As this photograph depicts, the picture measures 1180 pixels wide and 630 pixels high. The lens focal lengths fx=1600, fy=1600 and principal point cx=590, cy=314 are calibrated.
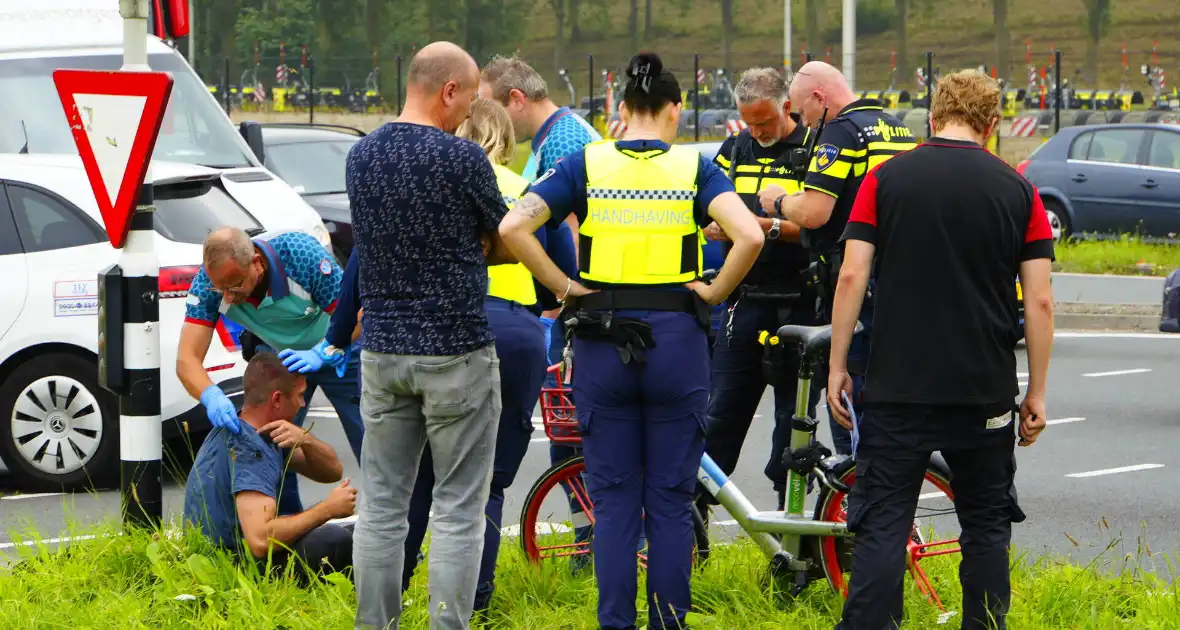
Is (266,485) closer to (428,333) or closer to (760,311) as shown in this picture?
(428,333)

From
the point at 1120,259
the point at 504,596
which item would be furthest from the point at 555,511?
the point at 1120,259

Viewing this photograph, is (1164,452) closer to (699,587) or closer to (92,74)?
(699,587)

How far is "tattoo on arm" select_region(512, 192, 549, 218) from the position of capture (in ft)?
15.5

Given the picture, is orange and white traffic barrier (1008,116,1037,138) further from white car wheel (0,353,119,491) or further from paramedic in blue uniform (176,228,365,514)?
paramedic in blue uniform (176,228,365,514)

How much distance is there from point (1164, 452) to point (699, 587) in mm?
4556

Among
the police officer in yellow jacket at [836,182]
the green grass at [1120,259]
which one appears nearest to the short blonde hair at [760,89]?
the police officer in yellow jacket at [836,182]

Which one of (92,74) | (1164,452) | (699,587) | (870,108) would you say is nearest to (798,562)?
(699,587)

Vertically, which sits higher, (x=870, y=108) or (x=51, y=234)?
(x=870, y=108)

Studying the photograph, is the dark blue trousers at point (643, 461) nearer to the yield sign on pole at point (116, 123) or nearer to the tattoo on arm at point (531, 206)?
the tattoo on arm at point (531, 206)

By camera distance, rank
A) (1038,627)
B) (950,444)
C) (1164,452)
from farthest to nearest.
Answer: (1164,452) → (1038,627) → (950,444)

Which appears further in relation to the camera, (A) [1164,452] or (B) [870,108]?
(A) [1164,452]

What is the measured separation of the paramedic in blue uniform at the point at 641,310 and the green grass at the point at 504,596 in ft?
0.98

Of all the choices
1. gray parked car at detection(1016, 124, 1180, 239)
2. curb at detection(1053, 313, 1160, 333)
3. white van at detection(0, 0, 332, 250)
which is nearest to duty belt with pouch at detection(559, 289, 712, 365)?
white van at detection(0, 0, 332, 250)

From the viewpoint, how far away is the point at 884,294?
14.9ft
